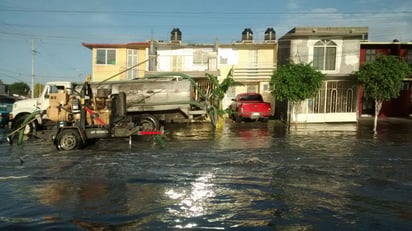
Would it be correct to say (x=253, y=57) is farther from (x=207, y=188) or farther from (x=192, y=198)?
(x=192, y=198)

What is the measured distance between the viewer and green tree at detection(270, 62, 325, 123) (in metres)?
23.1

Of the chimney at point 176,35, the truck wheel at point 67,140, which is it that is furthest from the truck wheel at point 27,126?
the chimney at point 176,35

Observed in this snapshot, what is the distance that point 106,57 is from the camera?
34.0 meters

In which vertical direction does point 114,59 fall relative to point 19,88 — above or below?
above

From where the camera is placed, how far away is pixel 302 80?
23.3 metres

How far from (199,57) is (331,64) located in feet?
37.0

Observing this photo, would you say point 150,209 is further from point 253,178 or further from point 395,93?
point 395,93

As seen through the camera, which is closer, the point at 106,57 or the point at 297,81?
the point at 297,81

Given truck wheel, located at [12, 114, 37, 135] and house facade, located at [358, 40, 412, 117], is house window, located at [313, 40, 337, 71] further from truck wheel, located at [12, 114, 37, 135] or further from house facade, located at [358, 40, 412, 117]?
truck wheel, located at [12, 114, 37, 135]

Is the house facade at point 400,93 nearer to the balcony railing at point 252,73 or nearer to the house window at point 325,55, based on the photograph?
the house window at point 325,55

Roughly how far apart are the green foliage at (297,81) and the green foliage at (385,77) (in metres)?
2.97

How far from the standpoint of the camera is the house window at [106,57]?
111 feet

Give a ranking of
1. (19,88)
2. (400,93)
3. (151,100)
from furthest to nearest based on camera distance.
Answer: (19,88)
(400,93)
(151,100)

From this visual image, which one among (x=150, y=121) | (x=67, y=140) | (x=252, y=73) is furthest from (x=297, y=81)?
(x=67, y=140)
